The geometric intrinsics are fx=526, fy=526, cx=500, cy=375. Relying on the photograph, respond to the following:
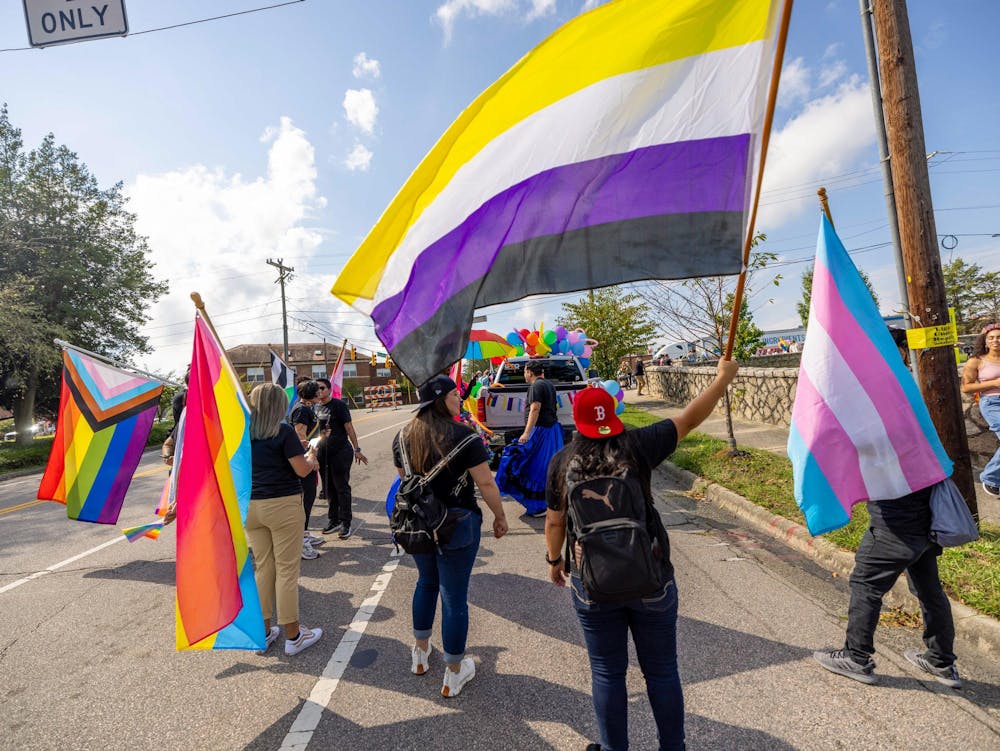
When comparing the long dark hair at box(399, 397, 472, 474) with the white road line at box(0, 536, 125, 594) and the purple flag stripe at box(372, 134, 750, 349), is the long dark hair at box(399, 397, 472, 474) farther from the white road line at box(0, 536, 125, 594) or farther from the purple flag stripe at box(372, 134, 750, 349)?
the white road line at box(0, 536, 125, 594)

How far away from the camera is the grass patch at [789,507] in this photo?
11.8 ft

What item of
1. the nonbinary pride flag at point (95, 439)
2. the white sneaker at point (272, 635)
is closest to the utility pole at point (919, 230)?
the white sneaker at point (272, 635)

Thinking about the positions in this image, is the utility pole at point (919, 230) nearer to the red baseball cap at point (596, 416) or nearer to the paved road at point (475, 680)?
the paved road at point (475, 680)

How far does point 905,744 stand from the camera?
93.6 inches

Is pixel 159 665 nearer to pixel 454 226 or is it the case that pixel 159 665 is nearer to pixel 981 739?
pixel 454 226

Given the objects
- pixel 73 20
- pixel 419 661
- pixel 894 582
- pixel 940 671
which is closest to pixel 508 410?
pixel 419 661

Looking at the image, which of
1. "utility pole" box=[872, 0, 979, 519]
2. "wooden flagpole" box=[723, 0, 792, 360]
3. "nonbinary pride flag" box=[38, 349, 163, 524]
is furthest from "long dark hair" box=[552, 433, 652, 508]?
"nonbinary pride flag" box=[38, 349, 163, 524]

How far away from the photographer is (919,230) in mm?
4418

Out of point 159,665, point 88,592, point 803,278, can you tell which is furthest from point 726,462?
point 803,278

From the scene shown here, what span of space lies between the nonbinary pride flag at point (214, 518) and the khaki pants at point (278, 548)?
28 cm

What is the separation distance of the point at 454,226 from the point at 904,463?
2.84 metres

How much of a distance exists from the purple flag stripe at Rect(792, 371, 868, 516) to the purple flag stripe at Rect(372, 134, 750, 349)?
1326 mm

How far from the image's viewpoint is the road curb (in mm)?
3182

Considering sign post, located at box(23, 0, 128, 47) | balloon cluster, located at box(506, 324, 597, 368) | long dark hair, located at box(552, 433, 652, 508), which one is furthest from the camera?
balloon cluster, located at box(506, 324, 597, 368)
